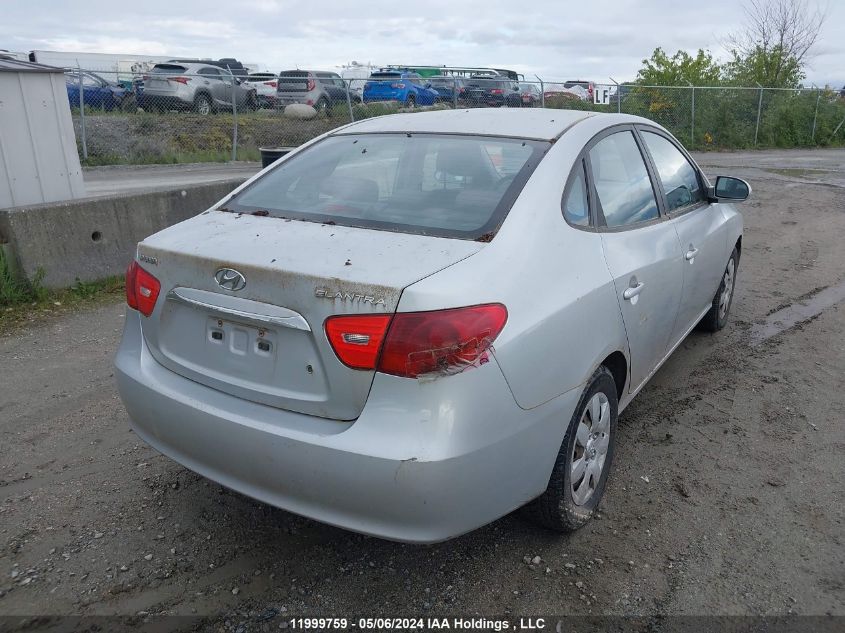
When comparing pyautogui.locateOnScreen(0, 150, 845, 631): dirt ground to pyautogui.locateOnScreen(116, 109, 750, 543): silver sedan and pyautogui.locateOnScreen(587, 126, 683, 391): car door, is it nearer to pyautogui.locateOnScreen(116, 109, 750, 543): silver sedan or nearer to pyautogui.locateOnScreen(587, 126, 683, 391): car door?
pyautogui.locateOnScreen(116, 109, 750, 543): silver sedan

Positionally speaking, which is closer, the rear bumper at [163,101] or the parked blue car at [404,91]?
the rear bumper at [163,101]

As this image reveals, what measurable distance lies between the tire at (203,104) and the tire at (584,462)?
16829 millimetres

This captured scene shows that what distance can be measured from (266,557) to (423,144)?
1.91 m

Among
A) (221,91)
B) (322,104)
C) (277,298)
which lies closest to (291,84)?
(322,104)

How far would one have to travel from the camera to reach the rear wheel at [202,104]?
1786cm

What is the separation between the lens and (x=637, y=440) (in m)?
3.91

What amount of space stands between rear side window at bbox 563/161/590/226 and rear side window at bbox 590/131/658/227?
136 millimetres

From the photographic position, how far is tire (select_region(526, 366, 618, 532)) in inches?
111

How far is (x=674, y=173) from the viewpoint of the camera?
433 cm

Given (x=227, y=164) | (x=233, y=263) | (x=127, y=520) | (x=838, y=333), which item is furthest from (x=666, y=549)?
(x=227, y=164)

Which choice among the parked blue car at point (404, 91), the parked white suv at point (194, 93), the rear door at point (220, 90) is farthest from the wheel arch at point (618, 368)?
the parked blue car at point (404, 91)

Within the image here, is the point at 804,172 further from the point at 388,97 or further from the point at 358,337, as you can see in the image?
the point at 358,337

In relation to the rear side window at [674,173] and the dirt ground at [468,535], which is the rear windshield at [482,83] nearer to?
the rear side window at [674,173]

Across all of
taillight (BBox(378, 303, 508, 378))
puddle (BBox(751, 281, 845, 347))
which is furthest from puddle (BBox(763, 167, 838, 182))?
taillight (BBox(378, 303, 508, 378))
